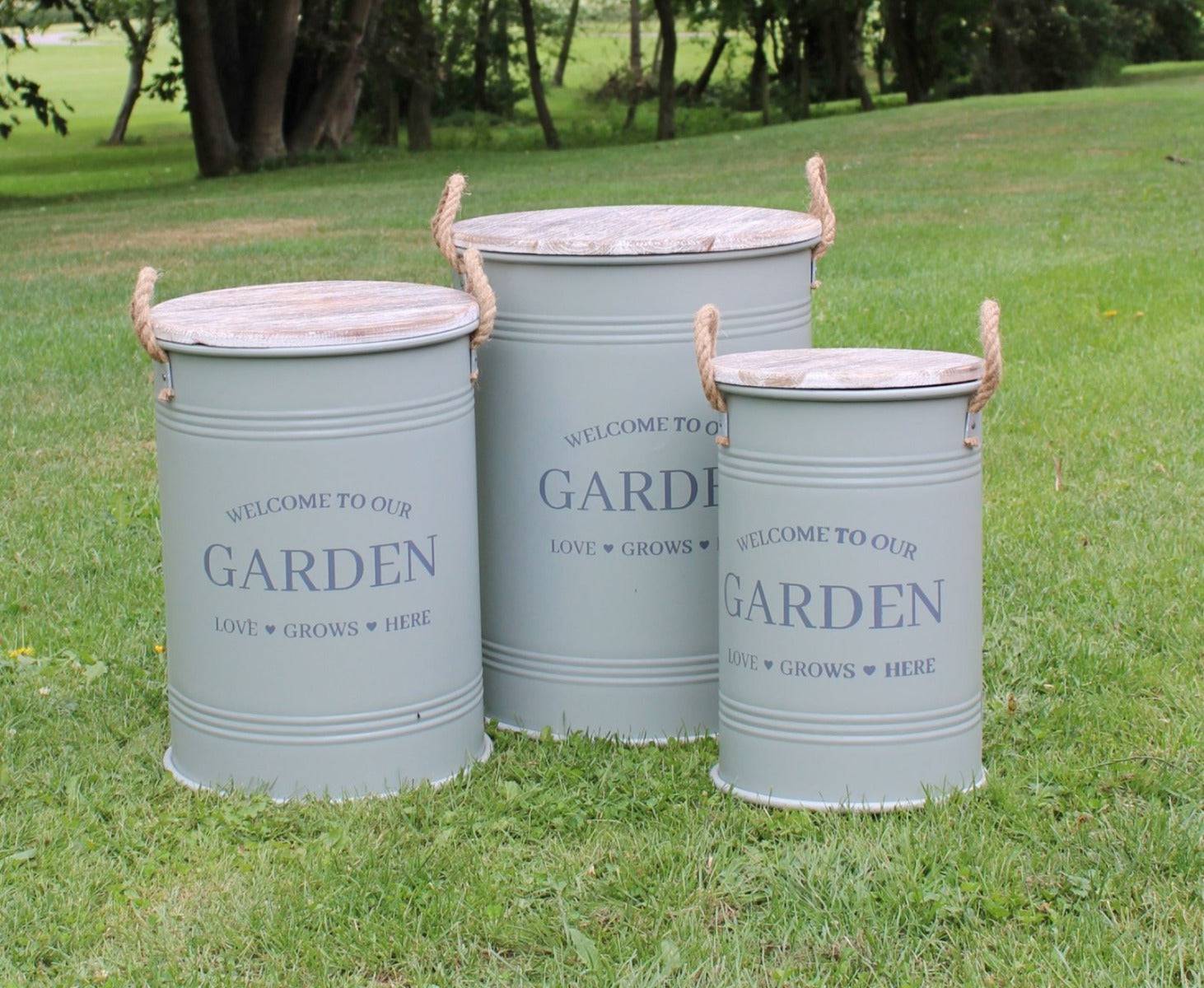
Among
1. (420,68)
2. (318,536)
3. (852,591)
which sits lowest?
(852,591)

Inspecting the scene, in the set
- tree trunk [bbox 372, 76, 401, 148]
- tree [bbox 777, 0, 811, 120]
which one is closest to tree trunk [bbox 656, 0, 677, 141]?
tree trunk [bbox 372, 76, 401, 148]

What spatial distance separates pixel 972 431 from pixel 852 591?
0.40 m

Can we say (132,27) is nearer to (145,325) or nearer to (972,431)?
(145,325)

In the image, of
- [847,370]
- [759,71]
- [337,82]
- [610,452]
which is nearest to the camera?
[847,370]

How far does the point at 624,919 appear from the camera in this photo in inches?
108

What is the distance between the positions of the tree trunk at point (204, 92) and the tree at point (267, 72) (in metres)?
0.01

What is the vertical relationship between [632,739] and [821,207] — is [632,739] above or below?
below

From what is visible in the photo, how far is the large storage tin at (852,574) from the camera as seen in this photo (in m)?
2.99

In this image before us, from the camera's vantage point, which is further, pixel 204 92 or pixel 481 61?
pixel 481 61

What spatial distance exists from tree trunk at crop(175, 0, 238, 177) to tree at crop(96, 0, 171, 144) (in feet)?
21.3

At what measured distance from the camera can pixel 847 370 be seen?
2.99 metres

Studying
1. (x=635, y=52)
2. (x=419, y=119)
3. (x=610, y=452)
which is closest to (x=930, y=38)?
(x=635, y=52)

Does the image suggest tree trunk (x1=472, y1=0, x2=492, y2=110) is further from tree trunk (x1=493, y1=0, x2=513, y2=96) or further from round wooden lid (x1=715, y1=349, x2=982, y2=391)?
round wooden lid (x1=715, y1=349, x2=982, y2=391)

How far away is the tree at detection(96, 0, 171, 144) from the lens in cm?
2945
